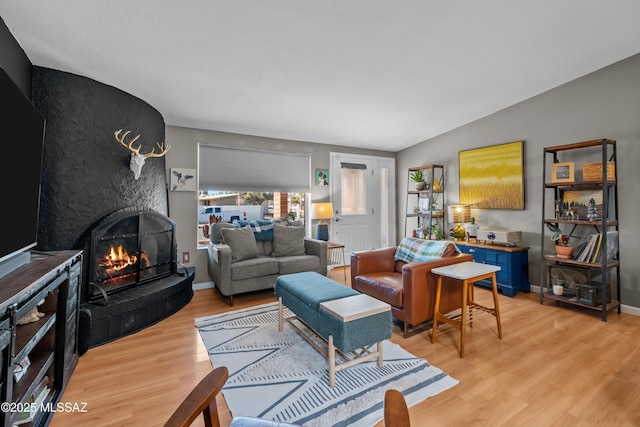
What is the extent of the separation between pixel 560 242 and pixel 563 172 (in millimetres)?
801

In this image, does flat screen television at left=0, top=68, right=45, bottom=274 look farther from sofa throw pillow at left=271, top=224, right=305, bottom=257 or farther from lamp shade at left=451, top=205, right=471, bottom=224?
lamp shade at left=451, top=205, right=471, bottom=224

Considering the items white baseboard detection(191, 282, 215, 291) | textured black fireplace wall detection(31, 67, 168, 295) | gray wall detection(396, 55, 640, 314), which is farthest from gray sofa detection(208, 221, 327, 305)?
gray wall detection(396, 55, 640, 314)

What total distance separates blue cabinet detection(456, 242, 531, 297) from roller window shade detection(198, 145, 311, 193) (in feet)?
9.32

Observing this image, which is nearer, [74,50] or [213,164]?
[74,50]

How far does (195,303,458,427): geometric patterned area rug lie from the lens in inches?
63.7

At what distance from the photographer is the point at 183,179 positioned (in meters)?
3.84

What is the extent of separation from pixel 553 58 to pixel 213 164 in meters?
4.12

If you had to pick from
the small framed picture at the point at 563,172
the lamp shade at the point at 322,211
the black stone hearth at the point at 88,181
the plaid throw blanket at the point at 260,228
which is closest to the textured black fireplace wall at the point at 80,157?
the black stone hearth at the point at 88,181

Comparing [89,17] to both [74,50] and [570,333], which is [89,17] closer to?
[74,50]

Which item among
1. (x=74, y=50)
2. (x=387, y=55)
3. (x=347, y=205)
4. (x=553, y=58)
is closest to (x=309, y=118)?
(x=387, y=55)

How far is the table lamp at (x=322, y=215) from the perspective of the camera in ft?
14.8

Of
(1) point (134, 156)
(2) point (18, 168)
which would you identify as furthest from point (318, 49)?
(2) point (18, 168)

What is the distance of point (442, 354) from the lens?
2.22 meters

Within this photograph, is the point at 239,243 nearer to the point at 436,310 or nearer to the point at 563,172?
the point at 436,310
